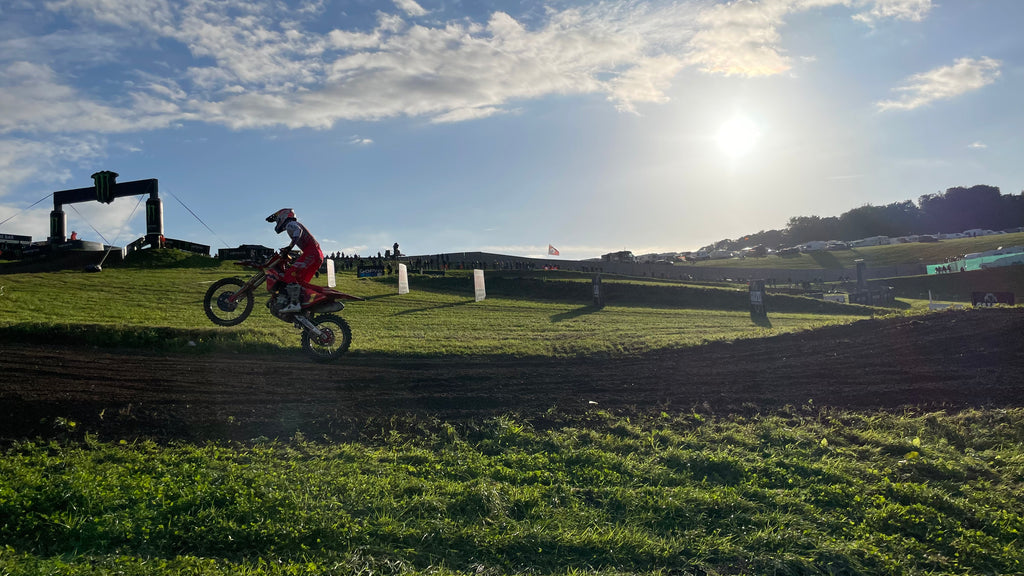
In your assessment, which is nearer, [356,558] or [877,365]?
[356,558]

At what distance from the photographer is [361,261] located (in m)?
56.6

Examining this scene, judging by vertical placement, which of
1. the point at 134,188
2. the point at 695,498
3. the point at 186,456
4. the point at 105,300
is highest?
the point at 134,188

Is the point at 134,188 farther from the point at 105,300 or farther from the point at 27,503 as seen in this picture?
the point at 27,503

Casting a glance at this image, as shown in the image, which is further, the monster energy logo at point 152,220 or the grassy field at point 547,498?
the monster energy logo at point 152,220

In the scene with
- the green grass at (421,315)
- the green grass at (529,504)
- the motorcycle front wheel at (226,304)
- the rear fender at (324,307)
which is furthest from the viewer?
the green grass at (421,315)

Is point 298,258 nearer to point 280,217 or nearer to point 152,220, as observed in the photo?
point 280,217

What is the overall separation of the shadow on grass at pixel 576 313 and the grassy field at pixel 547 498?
20568mm

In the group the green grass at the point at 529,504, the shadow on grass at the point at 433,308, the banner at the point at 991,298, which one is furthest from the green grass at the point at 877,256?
the green grass at the point at 529,504

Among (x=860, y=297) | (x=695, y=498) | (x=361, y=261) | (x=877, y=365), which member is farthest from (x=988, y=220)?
(x=695, y=498)

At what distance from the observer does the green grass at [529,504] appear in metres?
7.12

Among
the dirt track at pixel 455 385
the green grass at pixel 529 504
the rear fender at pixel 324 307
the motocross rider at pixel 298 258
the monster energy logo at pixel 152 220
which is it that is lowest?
the green grass at pixel 529 504

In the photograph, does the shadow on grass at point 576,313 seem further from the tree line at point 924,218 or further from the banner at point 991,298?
the tree line at point 924,218

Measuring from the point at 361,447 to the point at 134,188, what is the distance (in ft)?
141

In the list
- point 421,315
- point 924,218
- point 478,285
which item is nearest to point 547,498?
point 421,315
